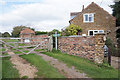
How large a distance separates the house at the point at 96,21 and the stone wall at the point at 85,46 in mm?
8307

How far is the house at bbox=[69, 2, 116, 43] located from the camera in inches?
561

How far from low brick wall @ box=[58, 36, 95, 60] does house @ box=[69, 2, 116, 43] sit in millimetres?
8262

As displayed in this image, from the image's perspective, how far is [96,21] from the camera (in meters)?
Result: 14.6

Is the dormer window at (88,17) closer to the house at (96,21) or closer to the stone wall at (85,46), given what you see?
the house at (96,21)

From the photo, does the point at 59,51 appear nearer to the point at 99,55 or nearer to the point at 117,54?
the point at 99,55

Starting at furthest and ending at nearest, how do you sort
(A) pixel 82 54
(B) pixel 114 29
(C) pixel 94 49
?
(B) pixel 114 29 → (A) pixel 82 54 → (C) pixel 94 49

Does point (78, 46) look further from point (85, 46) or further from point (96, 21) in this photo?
point (96, 21)

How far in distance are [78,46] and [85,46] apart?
59 centimetres

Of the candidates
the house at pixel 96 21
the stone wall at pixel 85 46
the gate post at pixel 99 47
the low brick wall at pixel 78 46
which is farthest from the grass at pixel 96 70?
the house at pixel 96 21

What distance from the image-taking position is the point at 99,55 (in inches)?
203

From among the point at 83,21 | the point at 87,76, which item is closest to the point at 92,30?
the point at 83,21

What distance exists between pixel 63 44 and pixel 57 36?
1055mm

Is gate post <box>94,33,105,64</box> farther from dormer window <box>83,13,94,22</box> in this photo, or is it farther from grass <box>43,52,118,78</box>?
dormer window <box>83,13,94,22</box>

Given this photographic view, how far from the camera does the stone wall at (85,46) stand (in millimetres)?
5156
